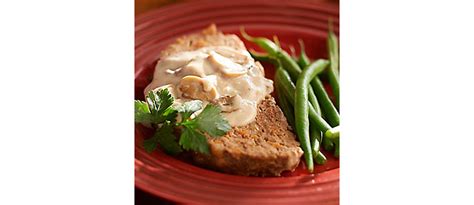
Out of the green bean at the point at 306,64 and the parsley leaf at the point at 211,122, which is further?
the green bean at the point at 306,64

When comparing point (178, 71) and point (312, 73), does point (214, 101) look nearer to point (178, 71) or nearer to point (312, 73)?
point (178, 71)

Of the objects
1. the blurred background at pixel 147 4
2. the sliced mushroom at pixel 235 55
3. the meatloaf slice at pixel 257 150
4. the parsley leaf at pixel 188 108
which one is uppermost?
the blurred background at pixel 147 4

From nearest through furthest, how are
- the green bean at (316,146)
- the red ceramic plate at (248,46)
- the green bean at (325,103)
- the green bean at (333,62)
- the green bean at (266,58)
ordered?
1. the red ceramic plate at (248,46)
2. the green bean at (316,146)
3. the green bean at (325,103)
4. the green bean at (333,62)
5. the green bean at (266,58)

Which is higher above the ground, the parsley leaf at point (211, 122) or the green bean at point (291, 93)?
the green bean at point (291, 93)

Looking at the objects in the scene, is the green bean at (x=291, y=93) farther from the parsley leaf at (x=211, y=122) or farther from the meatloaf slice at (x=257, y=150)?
the parsley leaf at (x=211, y=122)

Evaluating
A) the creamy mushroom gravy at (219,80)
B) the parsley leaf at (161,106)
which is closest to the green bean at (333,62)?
the creamy mushroom gravy at (219,80)

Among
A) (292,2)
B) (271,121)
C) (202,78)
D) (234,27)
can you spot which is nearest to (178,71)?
(202,78)

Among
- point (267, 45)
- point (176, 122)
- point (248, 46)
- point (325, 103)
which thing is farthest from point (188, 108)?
point (248, 46)

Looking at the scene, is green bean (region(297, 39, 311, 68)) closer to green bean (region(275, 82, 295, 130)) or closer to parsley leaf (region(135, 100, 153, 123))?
green bean (region(275, 82, 295, 130))
